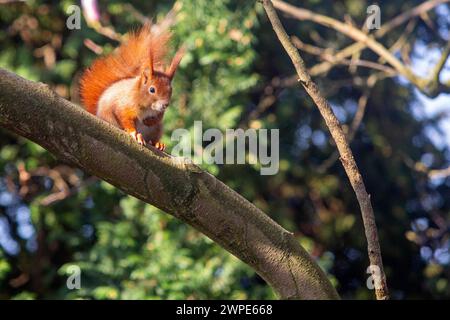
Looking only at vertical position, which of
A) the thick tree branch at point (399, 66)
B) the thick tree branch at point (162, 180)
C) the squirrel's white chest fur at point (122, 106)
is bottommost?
the thick tree branch at point (162, 180)

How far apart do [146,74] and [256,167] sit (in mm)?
1570

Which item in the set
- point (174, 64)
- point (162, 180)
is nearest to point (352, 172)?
point (162, 180)

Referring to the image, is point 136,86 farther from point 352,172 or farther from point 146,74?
point 352,172

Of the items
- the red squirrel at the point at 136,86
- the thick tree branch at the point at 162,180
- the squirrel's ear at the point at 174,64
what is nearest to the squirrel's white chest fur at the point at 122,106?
the red squirrel at the point at 136,86

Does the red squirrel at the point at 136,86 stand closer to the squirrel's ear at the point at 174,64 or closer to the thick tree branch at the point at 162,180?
the squirrel's ear at the point at 174,64

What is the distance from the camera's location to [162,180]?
1671 millimetres

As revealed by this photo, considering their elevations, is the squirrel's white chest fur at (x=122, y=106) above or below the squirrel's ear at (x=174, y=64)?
below

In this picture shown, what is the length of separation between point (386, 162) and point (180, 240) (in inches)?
61.9

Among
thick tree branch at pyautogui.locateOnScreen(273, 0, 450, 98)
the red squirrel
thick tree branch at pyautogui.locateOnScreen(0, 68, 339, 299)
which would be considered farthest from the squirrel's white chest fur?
thick tree branch at pyautogui.locateOnScreen(273, 0, 450, 98)

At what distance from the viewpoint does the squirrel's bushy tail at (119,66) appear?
269cm

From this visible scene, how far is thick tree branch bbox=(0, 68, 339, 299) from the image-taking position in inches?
63.1

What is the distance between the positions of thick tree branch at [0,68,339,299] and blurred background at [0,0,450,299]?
2138mm
